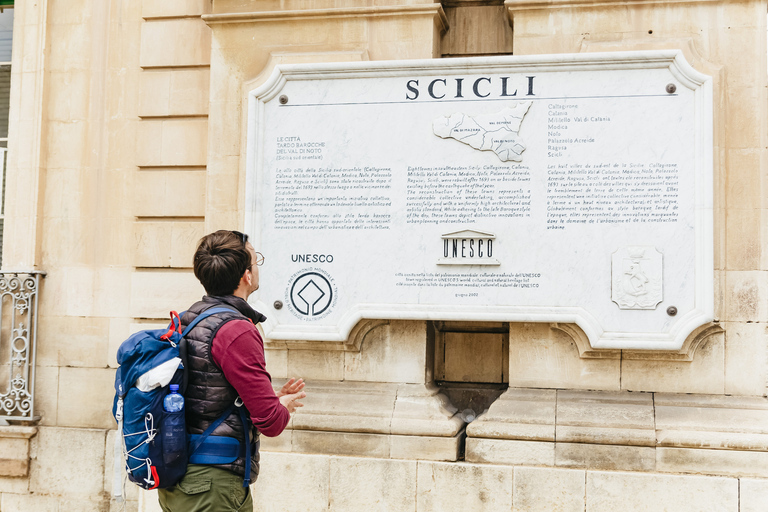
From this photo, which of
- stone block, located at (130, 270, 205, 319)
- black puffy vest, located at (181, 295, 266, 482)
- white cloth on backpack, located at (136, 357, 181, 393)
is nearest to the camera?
white cloth on backpack, located at (136, 357, 181, 393)

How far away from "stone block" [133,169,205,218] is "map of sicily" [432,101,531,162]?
205 centimetres

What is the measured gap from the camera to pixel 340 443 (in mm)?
5633

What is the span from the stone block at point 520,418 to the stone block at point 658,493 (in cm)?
44

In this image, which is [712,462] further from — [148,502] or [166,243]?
[166,243]

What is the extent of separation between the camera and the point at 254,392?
3.28 m

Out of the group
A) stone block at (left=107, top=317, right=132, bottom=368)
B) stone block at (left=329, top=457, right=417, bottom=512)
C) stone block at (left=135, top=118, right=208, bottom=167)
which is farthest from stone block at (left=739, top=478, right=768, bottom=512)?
stone block at (left=107, top=317, right=132, bottom=368)

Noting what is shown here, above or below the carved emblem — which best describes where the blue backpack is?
below

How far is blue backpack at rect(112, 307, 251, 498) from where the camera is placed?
3236mm

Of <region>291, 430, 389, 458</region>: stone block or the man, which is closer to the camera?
the man

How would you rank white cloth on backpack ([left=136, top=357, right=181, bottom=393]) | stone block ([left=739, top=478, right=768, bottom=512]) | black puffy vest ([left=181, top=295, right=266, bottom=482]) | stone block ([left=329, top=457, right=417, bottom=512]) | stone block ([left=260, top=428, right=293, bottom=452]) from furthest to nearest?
stone block ([left=260, top=428, right=293, bottom=452]) → stone block ([left=329, top=457, right=417, bottom=512]) → stone block ([left=739, top=478, right=768, bottom=512]) → black puffy vest ([left=181, top=295, right=266, bottom=482]) → white cloth on backpack ([left=136, top=357, right=181, bottom=393])

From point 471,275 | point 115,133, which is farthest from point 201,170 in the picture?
point 471,275

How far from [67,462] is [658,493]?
4.58 metres

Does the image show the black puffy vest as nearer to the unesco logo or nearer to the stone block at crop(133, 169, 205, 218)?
the unesco logo

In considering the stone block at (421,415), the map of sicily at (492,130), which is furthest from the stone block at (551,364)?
the map of sicily at (492,130)
